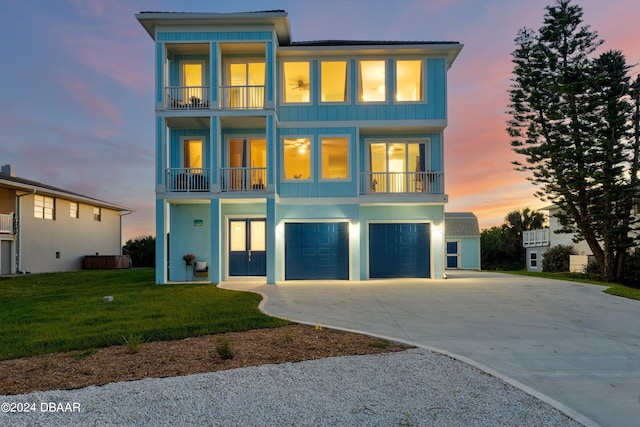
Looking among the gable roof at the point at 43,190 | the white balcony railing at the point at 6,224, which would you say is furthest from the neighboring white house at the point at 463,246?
the white balcony railing at the point at 6,224

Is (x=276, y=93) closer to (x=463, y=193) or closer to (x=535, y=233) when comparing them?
(x=463, y=193)

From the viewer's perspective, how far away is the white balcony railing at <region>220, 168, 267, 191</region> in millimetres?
15797

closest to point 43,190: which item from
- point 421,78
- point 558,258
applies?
point 421,78

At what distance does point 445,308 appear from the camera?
9.91 meters

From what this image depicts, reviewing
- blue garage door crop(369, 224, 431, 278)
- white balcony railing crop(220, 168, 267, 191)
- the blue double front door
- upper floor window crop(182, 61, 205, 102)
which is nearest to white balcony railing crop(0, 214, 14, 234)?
upper floor window crop(182, 61, 205, 102)

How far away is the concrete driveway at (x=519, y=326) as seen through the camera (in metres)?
4.79

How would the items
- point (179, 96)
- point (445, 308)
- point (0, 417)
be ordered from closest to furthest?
point (0, 417) → point (445, 308) → point (179, 96)

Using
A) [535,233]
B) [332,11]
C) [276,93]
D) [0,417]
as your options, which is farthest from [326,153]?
[535,233]

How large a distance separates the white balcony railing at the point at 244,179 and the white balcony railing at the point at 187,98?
8.51ft

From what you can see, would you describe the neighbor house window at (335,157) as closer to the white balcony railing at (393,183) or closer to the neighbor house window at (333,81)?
the white balcony railing at (393,183)

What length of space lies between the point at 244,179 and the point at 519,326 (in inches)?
436

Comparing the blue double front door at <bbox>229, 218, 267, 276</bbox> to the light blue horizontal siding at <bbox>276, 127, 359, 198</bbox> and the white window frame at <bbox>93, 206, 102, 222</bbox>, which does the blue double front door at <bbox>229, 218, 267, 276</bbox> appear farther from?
the white window frame at <bbox>93, 206, 102, 222</bbox>

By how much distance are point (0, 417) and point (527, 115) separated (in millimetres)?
22288

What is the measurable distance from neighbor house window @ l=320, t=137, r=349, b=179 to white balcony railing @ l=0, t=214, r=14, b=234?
1755 centimetres
